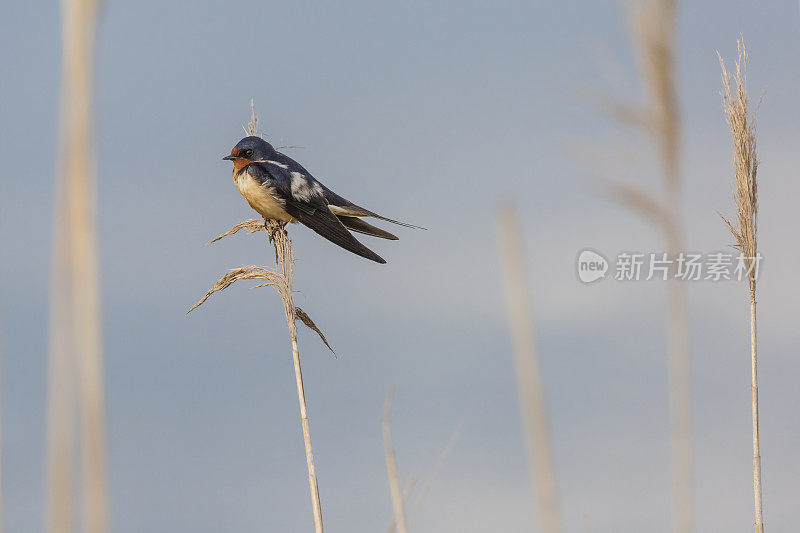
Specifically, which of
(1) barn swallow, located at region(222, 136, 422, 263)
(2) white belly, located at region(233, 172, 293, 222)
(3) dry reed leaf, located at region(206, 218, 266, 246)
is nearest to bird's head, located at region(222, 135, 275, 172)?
(1) barn swallow, located at region(222, 136, 422, 263)

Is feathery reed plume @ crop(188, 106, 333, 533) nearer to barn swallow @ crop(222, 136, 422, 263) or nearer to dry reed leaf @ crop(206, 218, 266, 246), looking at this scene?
dry reed leaf @ crop(206, 218, 266, 246)

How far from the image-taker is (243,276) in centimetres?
379

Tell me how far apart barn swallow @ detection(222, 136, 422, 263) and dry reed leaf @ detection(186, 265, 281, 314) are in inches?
55.1

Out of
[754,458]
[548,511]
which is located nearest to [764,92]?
[754,458]

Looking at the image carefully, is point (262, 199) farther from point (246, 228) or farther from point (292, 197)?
point (246, 228)

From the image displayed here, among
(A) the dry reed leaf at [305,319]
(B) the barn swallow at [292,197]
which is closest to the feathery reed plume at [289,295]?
(A) the dry reed leaf at [305,319]

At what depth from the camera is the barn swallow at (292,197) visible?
5.45 m

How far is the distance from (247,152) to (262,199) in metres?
0.66

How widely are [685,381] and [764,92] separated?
108 inches

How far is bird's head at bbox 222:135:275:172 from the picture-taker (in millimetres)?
6012

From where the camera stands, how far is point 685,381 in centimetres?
182

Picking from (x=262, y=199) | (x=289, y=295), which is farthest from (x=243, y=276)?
(x=262, y=199)

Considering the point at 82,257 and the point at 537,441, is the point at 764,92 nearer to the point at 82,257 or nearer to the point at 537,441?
the point at 537,441

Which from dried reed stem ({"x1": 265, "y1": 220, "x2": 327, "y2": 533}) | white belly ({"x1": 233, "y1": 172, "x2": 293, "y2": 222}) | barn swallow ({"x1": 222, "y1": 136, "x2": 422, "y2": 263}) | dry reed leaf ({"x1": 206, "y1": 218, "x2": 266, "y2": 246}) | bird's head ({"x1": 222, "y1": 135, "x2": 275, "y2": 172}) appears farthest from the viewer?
bird's head ({"x1": 222, "y1": 135, "x2": 275, "y2": 172})
